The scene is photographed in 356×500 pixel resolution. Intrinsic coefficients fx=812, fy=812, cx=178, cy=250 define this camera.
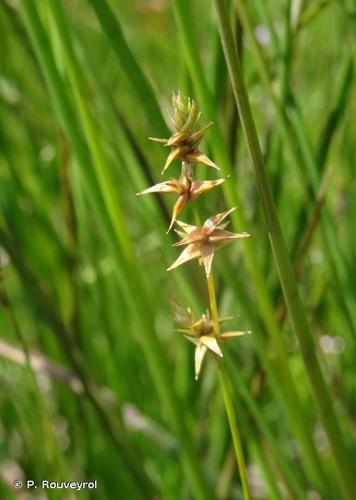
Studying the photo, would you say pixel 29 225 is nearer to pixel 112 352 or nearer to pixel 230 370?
pixel 112 352

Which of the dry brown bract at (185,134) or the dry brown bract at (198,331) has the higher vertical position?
the dry brown bract at (185,134)

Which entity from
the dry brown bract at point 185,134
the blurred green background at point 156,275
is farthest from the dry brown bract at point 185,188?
the blurred green background at point 156,275

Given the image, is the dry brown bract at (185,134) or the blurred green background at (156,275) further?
the blurred green background at (156,275)

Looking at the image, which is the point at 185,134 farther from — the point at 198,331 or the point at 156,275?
the point at 156,275

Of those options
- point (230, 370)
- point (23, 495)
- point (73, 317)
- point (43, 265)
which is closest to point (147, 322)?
point (230, 370)

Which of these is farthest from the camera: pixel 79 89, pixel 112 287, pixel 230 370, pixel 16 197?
pixel 112 287

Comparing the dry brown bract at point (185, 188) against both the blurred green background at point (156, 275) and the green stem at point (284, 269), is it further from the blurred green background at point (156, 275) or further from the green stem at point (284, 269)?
the blurred green background at point (156, 275)
